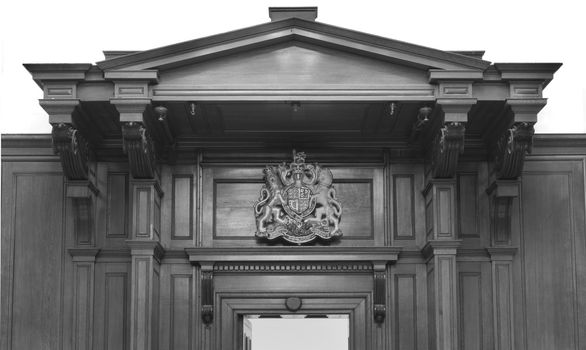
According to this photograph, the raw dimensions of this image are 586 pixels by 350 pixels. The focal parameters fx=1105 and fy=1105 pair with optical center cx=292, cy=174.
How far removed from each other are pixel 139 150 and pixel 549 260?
4.26 meters

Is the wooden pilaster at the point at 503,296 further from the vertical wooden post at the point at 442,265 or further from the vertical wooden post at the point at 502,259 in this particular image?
the vertical wooden post at the point at 442,265

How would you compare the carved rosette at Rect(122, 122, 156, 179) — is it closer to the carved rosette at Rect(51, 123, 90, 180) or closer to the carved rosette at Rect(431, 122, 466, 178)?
the carved rosette at Rect(51, 123, 90, 180)

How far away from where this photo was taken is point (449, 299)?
10508 mm

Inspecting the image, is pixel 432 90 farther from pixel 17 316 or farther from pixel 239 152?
pixel 17 316

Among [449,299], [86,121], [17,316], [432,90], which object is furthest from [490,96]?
[17,316]

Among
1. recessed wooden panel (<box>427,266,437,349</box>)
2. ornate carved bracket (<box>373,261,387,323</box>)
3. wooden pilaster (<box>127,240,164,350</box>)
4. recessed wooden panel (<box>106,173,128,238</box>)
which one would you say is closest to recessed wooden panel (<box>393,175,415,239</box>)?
ornate carved bracket (<box>373,261,387,323</box>)

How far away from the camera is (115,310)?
1113 cm

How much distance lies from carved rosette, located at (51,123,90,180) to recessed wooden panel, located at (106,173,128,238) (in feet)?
1.46

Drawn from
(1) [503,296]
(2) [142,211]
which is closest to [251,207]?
(2) [142,211]

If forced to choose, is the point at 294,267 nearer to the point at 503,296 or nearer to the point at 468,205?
the point at 468,205

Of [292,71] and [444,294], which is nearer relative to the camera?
[292,71]

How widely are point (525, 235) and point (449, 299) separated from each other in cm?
129

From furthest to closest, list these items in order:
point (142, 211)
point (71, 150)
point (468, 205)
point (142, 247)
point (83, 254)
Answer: point (468, 205) → point (83, 254) → point (142, 211) → point (142, 247) → point (71, 150)

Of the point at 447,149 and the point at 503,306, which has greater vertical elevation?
the point at 447,149
